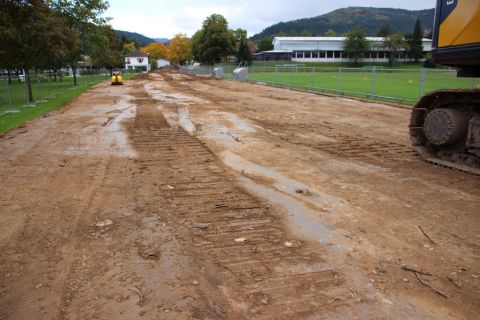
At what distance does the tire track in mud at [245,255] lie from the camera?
329 cm

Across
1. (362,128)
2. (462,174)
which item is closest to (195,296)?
(462,174)

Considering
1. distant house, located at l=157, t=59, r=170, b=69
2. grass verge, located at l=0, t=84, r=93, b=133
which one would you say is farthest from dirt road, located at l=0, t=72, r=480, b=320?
distant house, located at l=157, t=59, r=170, b=69

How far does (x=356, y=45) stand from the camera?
94.4 meters

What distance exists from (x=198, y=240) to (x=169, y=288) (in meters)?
0.95

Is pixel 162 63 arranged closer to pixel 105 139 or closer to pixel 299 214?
Answer: pixel 105 139

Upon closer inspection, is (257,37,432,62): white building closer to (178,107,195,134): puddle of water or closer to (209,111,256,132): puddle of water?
(178,107,195,134): puddle of water

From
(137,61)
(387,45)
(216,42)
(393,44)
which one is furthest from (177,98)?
(137,61)

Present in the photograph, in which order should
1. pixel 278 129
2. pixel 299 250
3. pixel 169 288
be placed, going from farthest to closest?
pixel 278 129
pixel 299 250
pixel 169 288

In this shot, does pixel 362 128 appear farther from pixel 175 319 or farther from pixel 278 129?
pixel 175 319

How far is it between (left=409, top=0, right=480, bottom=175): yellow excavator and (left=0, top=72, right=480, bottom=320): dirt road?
479 millimetres

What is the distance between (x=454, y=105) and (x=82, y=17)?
46.9 meters

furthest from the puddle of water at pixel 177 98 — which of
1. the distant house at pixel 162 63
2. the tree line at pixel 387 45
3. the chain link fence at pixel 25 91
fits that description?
the distant house at pixel 162 63

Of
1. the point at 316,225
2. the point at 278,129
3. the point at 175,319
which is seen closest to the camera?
the point at 175,319

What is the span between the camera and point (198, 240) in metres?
4.46
